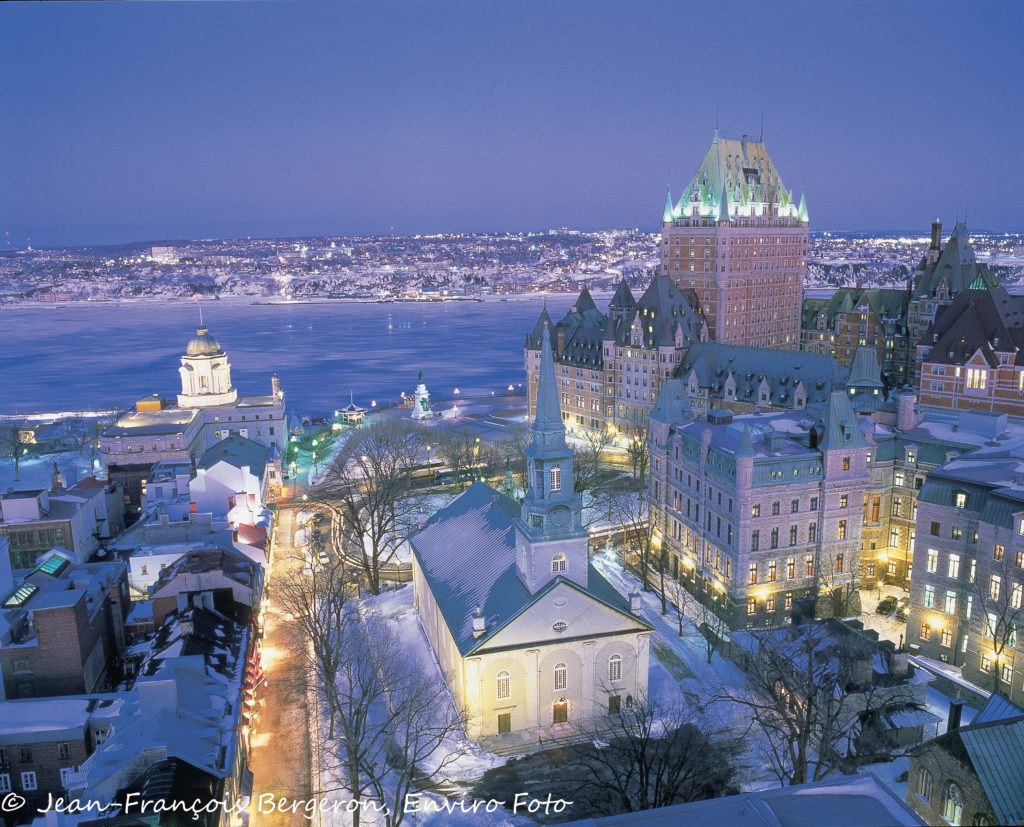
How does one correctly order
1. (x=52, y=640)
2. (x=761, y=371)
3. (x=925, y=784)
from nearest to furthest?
(x=925, y=784) < (x=52, y=640) < (x=761, y=371)

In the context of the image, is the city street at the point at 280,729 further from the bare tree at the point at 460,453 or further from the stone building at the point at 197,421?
the stone building at the point at 197,421

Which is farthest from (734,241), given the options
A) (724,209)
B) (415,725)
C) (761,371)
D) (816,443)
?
(415,725)

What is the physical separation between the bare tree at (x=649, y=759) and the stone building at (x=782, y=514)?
26.0ft

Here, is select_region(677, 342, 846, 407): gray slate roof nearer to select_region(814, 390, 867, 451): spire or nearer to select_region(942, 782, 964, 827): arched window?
select_region(814, 390, 867, 451): spire

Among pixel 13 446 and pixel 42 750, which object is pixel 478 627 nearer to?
pixel 42 750

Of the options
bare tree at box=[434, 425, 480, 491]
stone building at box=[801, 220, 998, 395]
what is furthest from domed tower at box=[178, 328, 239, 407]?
stone building at box=[801, 220, 998, 395]

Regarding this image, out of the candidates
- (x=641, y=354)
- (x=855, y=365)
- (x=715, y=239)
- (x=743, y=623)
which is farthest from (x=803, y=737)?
(x=715, y=239)

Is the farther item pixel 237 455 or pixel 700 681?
pixel 237 455

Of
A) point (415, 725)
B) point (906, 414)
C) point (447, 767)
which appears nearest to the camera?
point (415, 725)

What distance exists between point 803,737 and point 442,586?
46.2ft

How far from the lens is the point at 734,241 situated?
2948 inches

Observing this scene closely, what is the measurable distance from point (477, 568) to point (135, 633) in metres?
13.8

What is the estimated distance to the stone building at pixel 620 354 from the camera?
209 ft

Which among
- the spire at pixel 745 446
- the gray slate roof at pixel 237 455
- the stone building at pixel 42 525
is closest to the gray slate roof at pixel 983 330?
the spire at pixel 745 446
